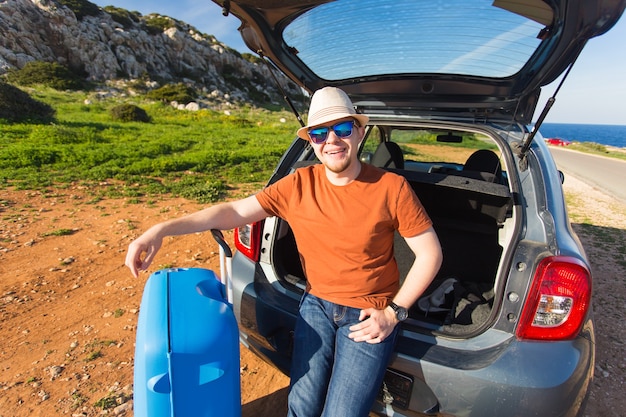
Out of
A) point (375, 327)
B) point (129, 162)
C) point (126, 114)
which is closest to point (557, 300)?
point (375, 327)

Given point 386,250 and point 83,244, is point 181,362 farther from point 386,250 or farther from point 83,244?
point 83,244

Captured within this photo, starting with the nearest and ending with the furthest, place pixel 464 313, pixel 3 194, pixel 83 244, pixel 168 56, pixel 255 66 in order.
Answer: pixel 464 313, pixel 83 244, pixel 3 194, pixel 168 56, pixel 255 66

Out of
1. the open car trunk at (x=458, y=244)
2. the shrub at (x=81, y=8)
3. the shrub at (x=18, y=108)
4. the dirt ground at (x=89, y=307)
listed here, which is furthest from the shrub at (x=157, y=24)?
the open car trunk at (x=458, y=244)

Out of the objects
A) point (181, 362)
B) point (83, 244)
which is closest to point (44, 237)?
point (83, 244)

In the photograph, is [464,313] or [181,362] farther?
[464,313]

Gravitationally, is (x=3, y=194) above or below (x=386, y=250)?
below

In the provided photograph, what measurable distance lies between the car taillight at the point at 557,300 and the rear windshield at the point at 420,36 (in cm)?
113

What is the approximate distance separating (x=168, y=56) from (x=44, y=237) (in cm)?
5186

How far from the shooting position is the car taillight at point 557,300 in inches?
58.1

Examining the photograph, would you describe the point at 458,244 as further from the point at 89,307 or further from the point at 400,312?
the point at 89,307

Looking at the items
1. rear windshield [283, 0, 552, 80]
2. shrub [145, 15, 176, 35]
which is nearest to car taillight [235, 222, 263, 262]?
rear windshield [283, 0, 552, 80]

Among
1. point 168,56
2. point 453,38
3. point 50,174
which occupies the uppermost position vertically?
point 168,56

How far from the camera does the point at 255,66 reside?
194ft

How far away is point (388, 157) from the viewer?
10.9 feet
